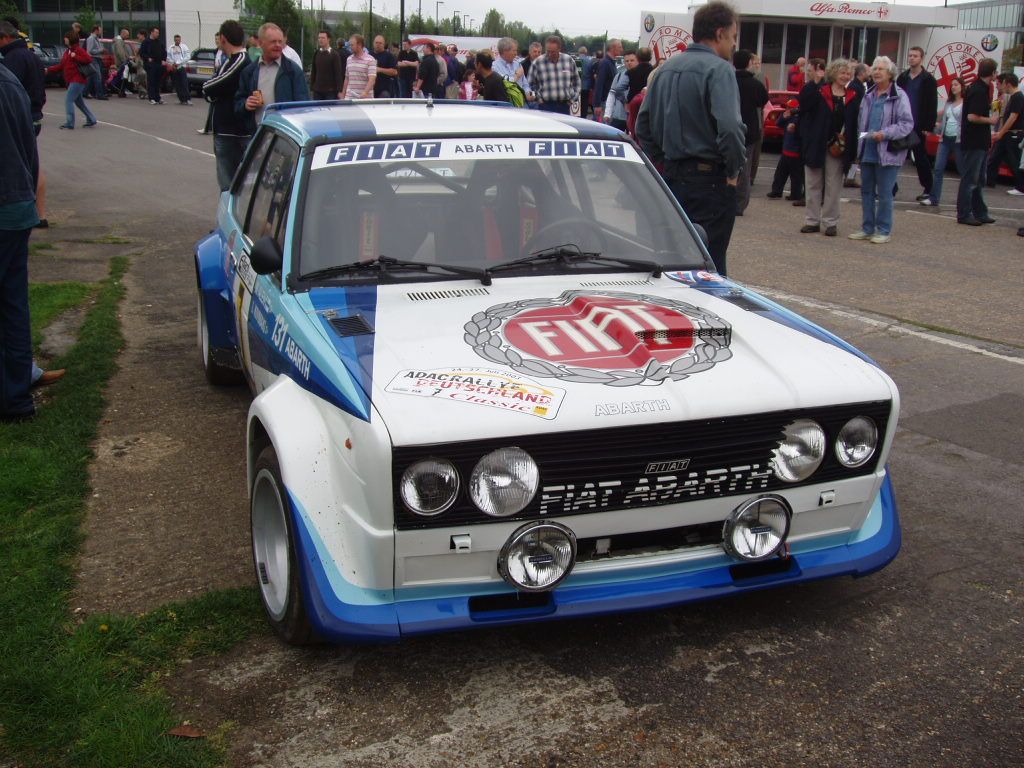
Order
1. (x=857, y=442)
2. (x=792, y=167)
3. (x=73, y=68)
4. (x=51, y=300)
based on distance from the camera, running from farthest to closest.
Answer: (x=73, y=68), (x=792, y=167), (x=51, y=300), (x=857, y=442)

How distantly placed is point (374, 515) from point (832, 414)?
57.1 inches

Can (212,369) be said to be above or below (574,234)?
below

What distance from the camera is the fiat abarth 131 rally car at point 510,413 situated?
2920 millimetres

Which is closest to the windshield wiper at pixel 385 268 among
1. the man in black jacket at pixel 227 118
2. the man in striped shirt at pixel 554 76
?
the man in black jacket at pixel 227 118

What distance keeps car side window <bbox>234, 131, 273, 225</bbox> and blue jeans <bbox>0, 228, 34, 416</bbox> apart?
106 cm

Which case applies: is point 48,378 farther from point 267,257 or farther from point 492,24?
point 492,24

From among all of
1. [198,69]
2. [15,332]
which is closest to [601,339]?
[15,332]

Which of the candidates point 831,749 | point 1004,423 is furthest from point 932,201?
point 831,749

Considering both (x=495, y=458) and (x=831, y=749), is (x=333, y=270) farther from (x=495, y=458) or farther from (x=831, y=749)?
(x=831, y=749)

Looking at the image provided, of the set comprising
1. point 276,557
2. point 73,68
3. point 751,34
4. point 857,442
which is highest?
point 751,34

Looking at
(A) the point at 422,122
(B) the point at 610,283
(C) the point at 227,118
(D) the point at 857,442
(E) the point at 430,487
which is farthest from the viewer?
(C) the point at 227,118

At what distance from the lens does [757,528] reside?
3.22 m

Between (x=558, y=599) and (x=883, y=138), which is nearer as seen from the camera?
(x=558, y=599)

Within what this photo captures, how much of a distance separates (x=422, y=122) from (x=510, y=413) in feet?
6.38
